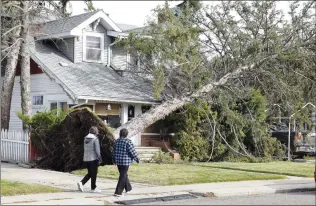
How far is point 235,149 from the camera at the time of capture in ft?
78.5

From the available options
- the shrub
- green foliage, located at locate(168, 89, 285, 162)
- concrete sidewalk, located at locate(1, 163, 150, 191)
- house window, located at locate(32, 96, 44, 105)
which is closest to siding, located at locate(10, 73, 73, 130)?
house window, located at locate(32, 96, 44, 105)

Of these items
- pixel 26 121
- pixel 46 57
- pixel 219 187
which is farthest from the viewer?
pixel 46 57

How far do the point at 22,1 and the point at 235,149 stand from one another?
11.1 m

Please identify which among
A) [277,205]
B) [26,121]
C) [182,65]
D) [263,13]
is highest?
[263,13]

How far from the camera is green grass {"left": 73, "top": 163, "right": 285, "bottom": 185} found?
51.0 feet

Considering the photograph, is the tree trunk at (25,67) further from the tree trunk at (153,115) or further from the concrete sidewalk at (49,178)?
the concrete sidewalk at (49,178)

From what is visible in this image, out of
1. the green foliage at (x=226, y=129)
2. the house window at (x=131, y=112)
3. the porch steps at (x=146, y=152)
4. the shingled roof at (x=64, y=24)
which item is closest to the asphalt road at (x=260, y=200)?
the porch steps at (x=146, y=152)

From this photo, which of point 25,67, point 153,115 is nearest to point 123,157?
point 153,115

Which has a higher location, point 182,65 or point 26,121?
point 182,65

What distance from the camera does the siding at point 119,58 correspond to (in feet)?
93.4

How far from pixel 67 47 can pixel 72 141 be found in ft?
32.4

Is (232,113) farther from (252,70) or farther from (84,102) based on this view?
(84,102)

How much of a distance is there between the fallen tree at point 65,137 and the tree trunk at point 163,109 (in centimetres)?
291

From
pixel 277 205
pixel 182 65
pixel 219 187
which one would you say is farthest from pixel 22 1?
pixel 277 205
